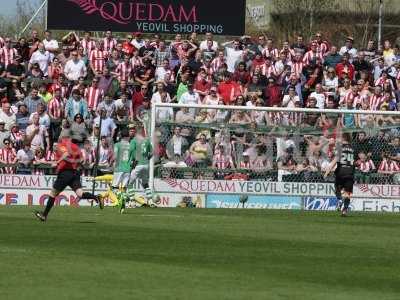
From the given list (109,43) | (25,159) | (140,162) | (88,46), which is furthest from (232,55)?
(25,159)

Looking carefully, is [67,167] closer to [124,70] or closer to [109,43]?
[124,70]

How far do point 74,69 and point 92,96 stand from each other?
43.9 inches

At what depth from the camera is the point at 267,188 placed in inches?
1358

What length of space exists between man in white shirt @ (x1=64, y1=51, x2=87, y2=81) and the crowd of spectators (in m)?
0.03

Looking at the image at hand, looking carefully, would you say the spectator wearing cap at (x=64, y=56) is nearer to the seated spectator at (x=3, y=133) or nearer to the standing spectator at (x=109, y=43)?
the standing spectator at (x=109, y=43)

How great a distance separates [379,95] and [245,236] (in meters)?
16.7

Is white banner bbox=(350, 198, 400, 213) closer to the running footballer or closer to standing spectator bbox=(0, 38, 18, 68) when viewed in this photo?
the running footballer

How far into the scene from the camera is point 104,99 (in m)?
35.5

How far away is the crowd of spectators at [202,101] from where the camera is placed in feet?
112

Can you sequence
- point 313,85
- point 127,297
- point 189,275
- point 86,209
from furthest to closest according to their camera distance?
point 313,85 < point 86,209 < point 189,275 < point 127,297

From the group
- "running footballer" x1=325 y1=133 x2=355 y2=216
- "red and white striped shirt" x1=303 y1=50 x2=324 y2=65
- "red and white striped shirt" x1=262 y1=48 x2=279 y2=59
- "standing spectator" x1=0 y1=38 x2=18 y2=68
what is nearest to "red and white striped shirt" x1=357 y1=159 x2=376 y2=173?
"running footballer" x1=325 y1=133 x2=355 y2=216

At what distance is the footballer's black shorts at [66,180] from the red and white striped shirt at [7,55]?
11.9 m

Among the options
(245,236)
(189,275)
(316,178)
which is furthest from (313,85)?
(189,275)

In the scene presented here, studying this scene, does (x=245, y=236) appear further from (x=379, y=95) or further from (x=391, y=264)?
(x=379, y=95)
